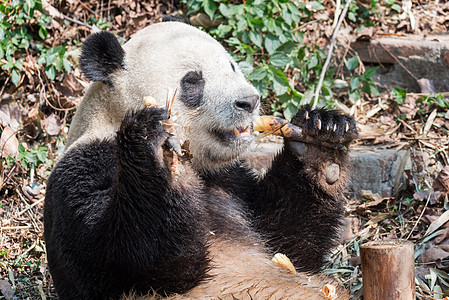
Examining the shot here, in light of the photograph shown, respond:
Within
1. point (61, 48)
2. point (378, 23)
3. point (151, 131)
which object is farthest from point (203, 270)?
point (378, 23)

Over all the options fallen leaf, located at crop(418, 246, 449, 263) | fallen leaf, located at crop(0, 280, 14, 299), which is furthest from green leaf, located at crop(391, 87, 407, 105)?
fallen leaf, located at crop(0, 280, 14, 299)

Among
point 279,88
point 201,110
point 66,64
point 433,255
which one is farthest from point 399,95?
point 66,64

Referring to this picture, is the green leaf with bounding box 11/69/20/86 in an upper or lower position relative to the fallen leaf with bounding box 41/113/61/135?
upper

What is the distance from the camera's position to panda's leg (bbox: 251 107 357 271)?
13.6 ft

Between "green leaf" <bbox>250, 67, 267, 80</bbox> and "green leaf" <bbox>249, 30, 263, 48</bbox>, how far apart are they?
0.36 metres

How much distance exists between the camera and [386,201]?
5.31 meters

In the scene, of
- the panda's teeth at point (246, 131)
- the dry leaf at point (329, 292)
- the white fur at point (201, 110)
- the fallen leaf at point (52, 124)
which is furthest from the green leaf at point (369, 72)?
the fallen leaf at point (52, 124)

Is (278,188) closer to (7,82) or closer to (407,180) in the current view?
(407,180)

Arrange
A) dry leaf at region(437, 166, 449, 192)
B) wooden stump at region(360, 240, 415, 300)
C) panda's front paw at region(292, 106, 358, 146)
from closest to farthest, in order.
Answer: wooden stump at region(360, 240, 415, 300)
panda's front paw at region(292, 106, 358, 146)
dry leaf at region(437, 166, 449, 192)

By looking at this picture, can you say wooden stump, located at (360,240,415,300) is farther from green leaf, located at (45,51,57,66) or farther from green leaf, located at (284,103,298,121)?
green leaf, located at (45,51,57,66)

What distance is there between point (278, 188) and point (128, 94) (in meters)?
1.36

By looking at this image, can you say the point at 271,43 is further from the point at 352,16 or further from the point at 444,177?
the point at 444,177

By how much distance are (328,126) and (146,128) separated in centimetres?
148

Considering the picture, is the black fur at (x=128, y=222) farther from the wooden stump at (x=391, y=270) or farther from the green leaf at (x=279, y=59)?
the green leaf at (x=279, y=59)
